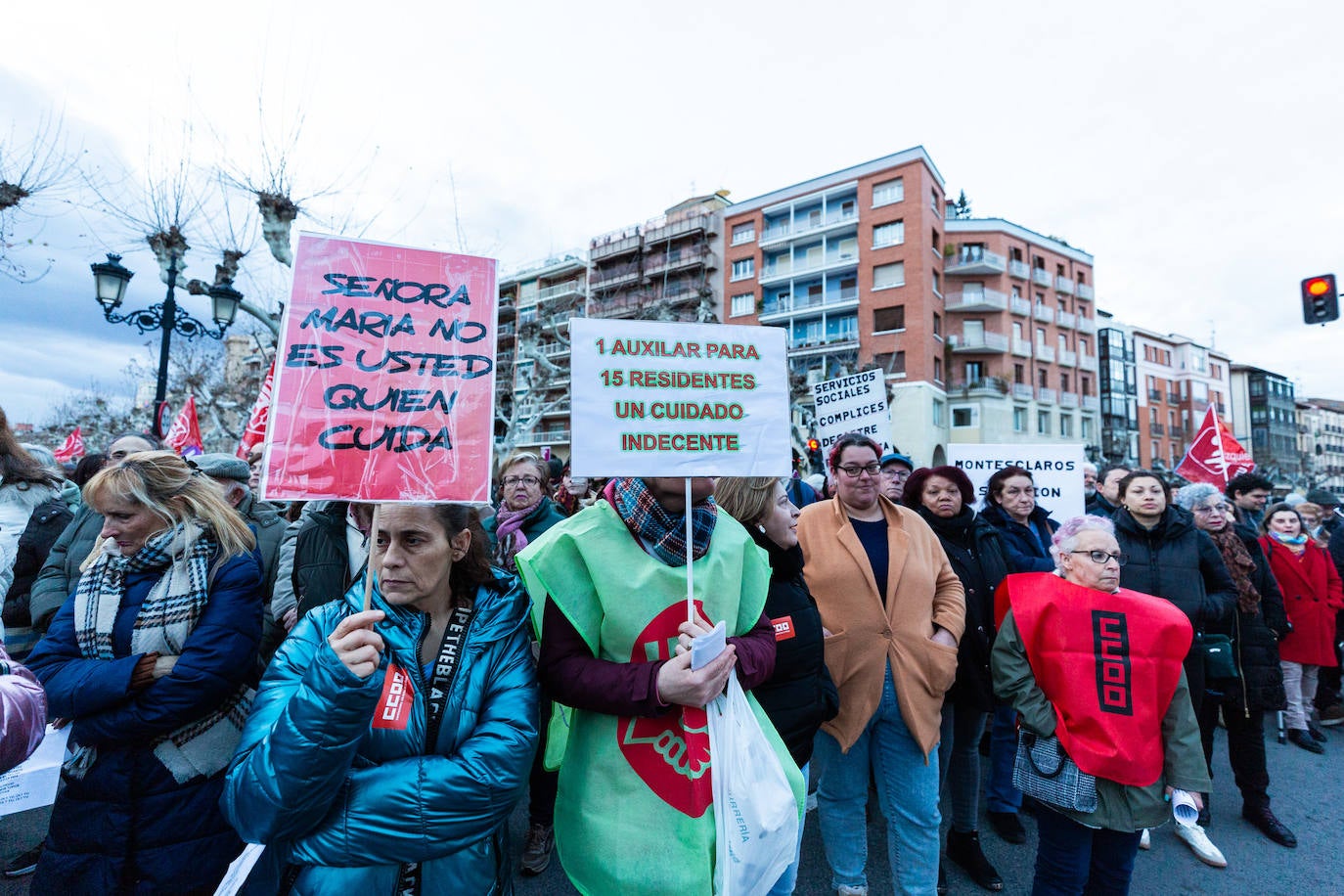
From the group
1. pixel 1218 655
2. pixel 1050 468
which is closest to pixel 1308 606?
pixel 1050 468

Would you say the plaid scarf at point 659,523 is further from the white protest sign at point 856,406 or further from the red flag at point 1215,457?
the red flag at point 1215,457

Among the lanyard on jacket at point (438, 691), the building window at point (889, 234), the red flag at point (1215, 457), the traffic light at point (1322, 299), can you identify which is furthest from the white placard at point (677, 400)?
the building window at point (889, 234)

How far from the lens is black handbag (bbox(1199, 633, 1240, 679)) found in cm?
397

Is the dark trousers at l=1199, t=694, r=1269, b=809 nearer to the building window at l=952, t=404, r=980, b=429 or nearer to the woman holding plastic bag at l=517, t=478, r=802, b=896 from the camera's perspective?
the woman holding plastic bag at l=517, t=478, r=802, b=896

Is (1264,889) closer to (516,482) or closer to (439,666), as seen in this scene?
(439,666)

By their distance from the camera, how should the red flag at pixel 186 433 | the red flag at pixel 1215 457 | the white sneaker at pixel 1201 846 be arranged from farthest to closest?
the red flag at pixel 186 433 → the red flag at pixel 1215 457 → the white sneaker at pixel 1201 846

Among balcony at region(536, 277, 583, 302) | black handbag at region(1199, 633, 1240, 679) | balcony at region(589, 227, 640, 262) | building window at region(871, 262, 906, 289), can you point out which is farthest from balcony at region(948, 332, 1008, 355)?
black handbag at region(1199, 633, 1240, 679)

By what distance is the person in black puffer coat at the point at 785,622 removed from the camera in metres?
2.63

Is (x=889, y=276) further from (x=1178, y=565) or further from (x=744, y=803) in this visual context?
(x=744, y=803)

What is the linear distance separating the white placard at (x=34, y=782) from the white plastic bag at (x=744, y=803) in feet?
6.56

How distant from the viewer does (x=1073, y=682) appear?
279 centimetres

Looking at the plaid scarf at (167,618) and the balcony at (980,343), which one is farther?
the balcony at (980,343)

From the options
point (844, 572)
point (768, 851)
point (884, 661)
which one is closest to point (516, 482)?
point (844, 572)

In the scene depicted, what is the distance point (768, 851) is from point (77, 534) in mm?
3955
